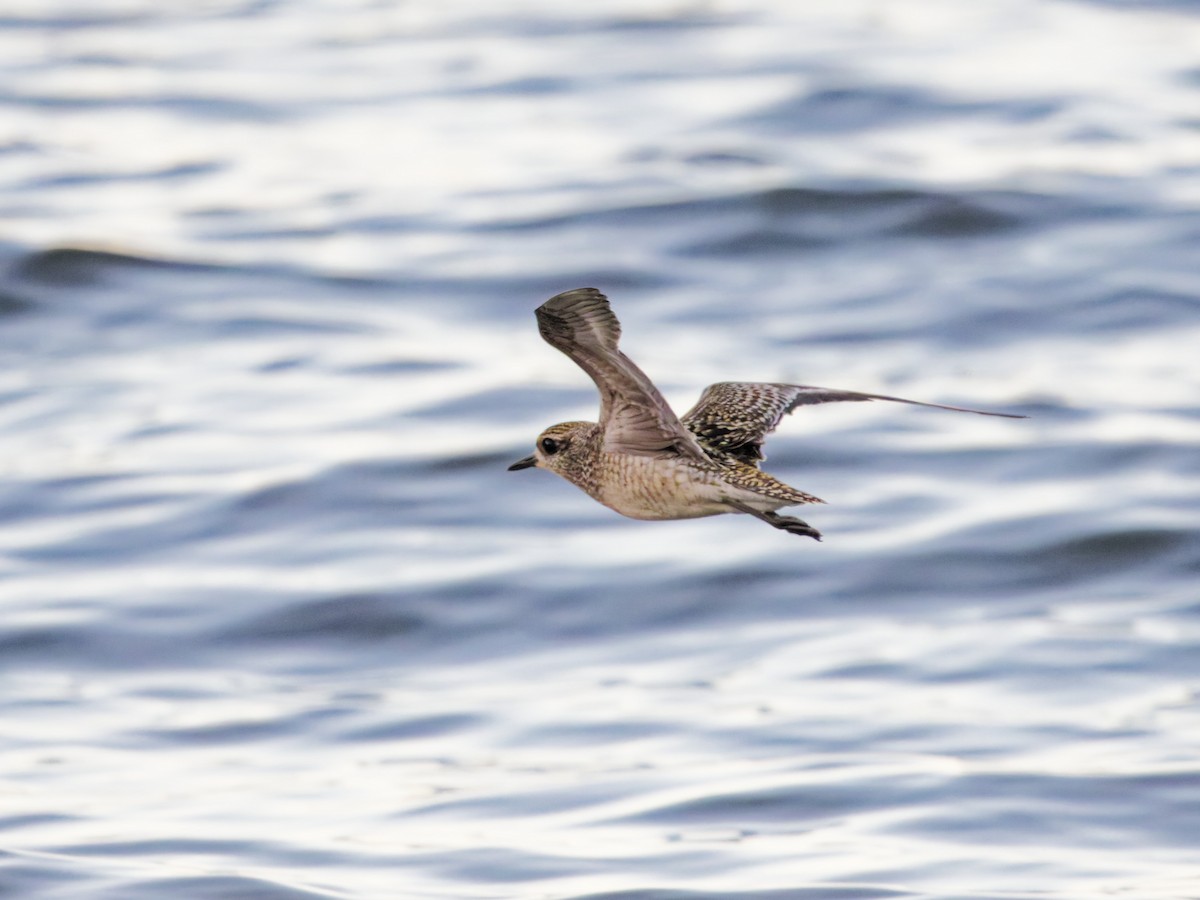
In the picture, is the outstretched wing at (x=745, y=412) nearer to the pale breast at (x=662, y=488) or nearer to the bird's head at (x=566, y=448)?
Result: the bird's head at (x=566, y=448)

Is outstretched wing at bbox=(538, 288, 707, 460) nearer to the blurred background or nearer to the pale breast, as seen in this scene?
the pale breast

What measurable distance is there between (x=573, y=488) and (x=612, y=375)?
1151 centimetres

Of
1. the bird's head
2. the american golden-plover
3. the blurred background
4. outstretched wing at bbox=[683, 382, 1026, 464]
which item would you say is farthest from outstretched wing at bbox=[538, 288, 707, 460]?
A: the blurred background

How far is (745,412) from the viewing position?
769 cm

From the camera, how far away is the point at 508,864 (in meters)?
11.5

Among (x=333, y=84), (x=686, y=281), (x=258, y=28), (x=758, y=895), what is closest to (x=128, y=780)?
(x=758, y=895)

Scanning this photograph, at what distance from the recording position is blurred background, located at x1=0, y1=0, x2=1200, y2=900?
12195 mm

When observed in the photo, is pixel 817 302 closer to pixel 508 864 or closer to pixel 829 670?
pixel 829 670

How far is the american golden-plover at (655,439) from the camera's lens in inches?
233

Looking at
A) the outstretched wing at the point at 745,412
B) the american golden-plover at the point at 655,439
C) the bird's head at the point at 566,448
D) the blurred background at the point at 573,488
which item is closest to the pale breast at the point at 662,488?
the american golden-plover at the point at 655,439

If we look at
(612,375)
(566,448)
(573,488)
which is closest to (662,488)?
(612,375)

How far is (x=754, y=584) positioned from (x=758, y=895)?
199 inches

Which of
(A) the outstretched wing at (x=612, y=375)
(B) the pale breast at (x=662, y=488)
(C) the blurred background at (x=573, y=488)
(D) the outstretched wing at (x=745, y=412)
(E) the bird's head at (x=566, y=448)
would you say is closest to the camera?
(A) the outstretched wing at (x=612, y=375)

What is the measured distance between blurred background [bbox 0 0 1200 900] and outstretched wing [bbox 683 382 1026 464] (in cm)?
374
